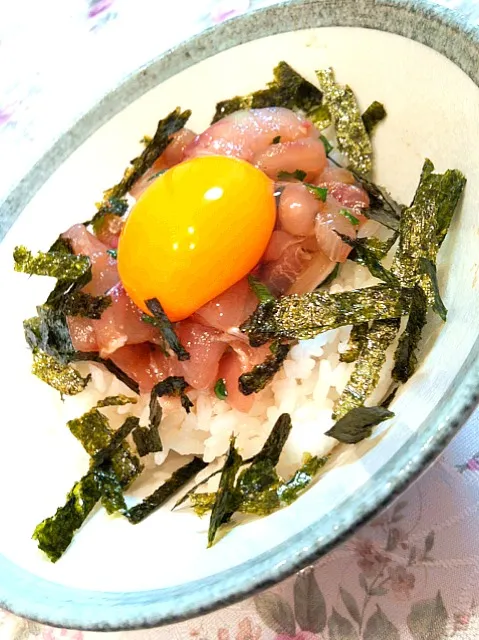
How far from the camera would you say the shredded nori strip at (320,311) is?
4.88 ft

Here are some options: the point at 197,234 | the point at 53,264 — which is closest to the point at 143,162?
the point at 53,264

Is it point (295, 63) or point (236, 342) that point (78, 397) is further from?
point (295, 63)

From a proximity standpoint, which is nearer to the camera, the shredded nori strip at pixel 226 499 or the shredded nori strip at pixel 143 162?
the shredded nori strip at pixel 226 499

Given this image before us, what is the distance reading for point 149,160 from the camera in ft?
6.98

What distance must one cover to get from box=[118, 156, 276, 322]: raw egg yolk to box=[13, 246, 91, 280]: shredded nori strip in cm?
18

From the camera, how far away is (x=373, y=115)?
77.0 inches

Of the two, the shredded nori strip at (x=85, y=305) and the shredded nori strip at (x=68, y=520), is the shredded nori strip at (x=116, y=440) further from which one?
the shredded nori strip at (x=85, y=305)

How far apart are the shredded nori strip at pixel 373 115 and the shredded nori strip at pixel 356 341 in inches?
28.9

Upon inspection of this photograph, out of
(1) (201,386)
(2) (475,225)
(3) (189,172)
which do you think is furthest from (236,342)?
(2) (475,225)

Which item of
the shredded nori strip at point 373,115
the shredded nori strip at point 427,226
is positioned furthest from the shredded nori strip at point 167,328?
the shredded nori strip at point 373,115

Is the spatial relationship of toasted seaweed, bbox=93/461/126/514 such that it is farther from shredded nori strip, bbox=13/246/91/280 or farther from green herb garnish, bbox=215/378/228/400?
shredded nori strip, bbox=13/246/91/280

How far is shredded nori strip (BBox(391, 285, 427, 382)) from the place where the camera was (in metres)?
1.38

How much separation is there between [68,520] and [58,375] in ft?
1.51

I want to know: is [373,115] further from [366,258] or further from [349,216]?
[366,258]
